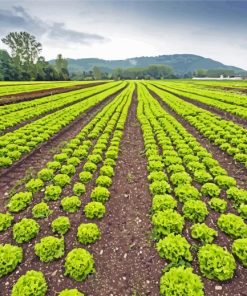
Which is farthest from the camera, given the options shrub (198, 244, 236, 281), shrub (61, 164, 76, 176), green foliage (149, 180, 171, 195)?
shrub (61, 164, 76, 176)

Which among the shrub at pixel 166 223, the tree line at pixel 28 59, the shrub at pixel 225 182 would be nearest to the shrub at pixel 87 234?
the shrub at pixel 166 223

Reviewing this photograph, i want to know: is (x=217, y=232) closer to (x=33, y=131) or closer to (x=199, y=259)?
(x=199, y=259)

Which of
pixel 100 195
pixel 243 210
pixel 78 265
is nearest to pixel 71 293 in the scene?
pixel 78 265

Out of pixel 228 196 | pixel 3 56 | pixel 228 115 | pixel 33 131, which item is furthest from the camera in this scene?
pixel 3 56

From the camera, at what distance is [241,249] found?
6.88m

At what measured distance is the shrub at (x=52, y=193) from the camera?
9.83 meters

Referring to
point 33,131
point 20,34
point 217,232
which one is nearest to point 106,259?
point 217,232

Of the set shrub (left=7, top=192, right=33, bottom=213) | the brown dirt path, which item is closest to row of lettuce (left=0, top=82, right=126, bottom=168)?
shrub (left=7, top=192, right=33, bottom=213)

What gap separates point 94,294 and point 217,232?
4.11 meters

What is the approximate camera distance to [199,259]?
22.1 feet

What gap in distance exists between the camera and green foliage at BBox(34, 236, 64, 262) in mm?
7032

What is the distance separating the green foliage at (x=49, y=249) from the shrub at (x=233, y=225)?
4917 mm

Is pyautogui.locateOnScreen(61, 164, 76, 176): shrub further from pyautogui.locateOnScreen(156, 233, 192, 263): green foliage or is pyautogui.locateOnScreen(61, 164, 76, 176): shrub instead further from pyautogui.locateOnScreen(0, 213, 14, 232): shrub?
pyautogui.locateOnScreen(156, 233, 192, 263): green foliage

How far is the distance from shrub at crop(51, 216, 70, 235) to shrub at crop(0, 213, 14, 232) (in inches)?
58.2
